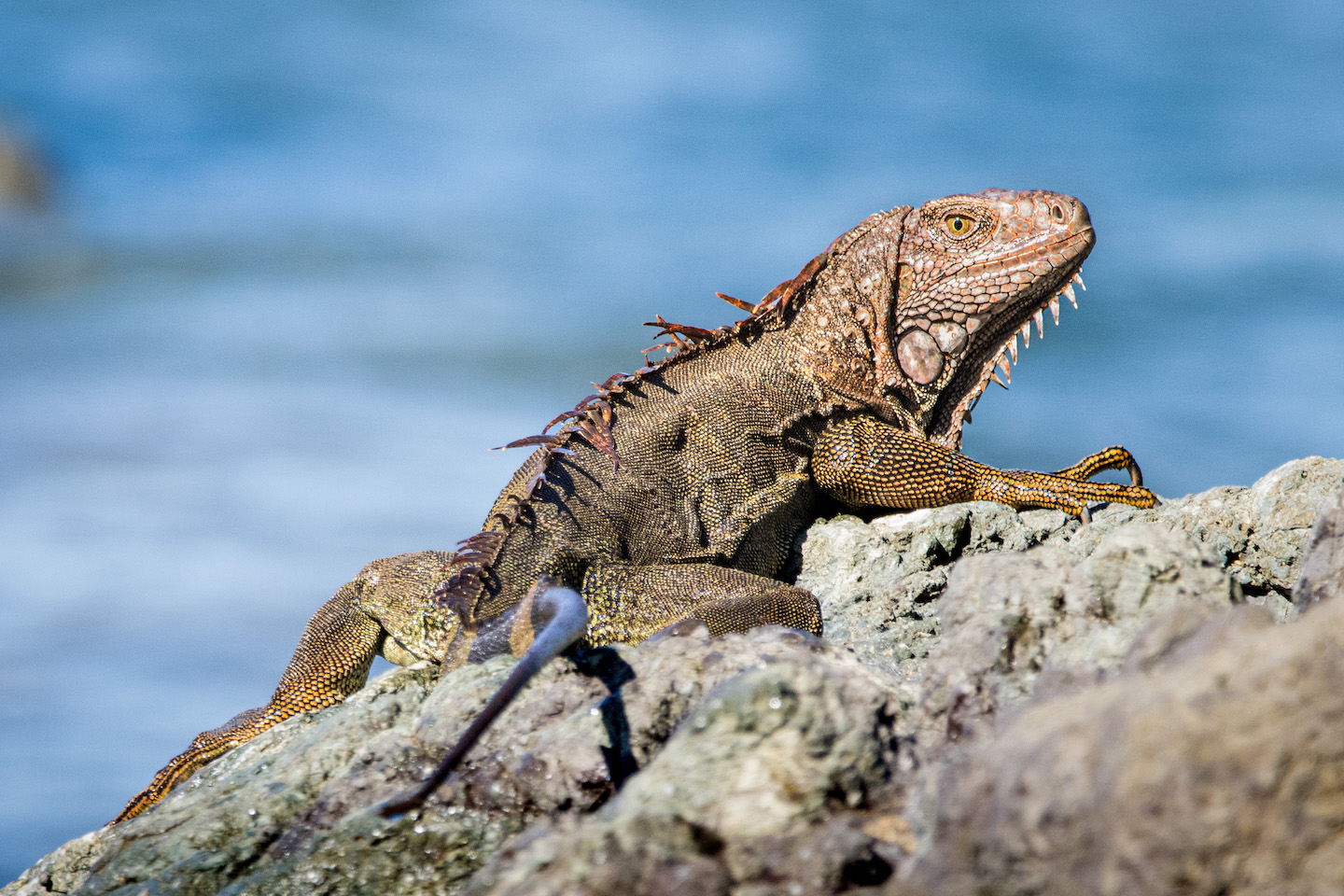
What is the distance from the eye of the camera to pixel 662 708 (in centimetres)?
425

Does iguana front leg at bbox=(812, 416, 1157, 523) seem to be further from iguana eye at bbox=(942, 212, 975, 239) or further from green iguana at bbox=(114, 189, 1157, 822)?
iguana eye at bbox=(942, 212, 975, 239)

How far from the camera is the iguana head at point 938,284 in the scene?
292 inches

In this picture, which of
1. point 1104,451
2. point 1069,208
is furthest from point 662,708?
point 1069,208

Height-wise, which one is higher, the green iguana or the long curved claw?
the green iguana

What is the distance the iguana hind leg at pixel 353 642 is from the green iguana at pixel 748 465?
0.04 ft

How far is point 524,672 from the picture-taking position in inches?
147

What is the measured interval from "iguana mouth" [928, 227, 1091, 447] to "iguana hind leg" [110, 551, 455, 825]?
137 inches

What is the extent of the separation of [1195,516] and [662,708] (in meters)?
3.33

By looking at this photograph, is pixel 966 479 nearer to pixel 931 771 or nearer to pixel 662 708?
pixel 662 708

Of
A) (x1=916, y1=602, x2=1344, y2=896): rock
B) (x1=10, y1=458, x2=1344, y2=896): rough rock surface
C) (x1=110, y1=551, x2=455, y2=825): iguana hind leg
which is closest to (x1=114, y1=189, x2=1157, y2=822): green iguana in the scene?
(x1=110, y1=551, x2=455, y2=825): iguana hind leg

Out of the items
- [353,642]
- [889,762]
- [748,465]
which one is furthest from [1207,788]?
[353,642]

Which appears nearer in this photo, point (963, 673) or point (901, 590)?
point (963, 673)

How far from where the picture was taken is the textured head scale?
24.4 feet

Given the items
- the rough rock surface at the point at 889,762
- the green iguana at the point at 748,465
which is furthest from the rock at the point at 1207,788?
the green iguana at the point at 748,465
